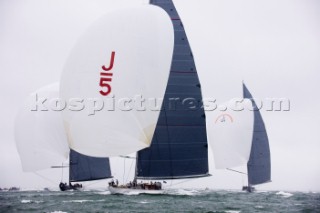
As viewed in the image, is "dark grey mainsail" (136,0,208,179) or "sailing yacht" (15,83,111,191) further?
"sailing yacht" (15,83,111,191)

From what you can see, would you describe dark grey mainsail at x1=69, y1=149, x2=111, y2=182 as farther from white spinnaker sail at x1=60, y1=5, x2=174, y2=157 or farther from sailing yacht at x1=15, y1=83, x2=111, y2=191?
white spinnaker sail at x1=60, y1=5, x2=174, y2=157

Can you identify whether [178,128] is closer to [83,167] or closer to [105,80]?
[105,80]

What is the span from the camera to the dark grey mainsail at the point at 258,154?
55.2m

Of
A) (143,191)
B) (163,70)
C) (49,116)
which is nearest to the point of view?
(163,70)

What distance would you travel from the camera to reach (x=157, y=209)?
26.9 meters

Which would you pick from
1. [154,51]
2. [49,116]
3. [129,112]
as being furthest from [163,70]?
[49,116]

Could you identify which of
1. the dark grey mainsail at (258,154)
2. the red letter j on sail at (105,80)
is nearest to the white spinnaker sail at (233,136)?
the dark grey mainsail at (258,154)

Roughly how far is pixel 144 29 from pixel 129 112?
5.32 meters

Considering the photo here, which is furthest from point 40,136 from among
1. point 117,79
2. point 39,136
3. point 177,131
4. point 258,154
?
point 258,154

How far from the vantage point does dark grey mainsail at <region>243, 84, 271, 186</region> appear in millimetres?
55250

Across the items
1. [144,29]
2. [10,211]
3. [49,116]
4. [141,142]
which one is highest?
[144,29]

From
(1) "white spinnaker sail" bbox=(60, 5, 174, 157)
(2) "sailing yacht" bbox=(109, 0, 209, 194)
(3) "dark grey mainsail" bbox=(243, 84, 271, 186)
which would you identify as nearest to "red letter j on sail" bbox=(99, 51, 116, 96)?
(1) "white spinnaker sail" bbox=(60, 5, 174, 157)

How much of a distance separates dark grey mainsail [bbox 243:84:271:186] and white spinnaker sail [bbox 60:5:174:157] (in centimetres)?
2694

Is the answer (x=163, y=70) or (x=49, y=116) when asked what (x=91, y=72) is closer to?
(x=163, y=70)
